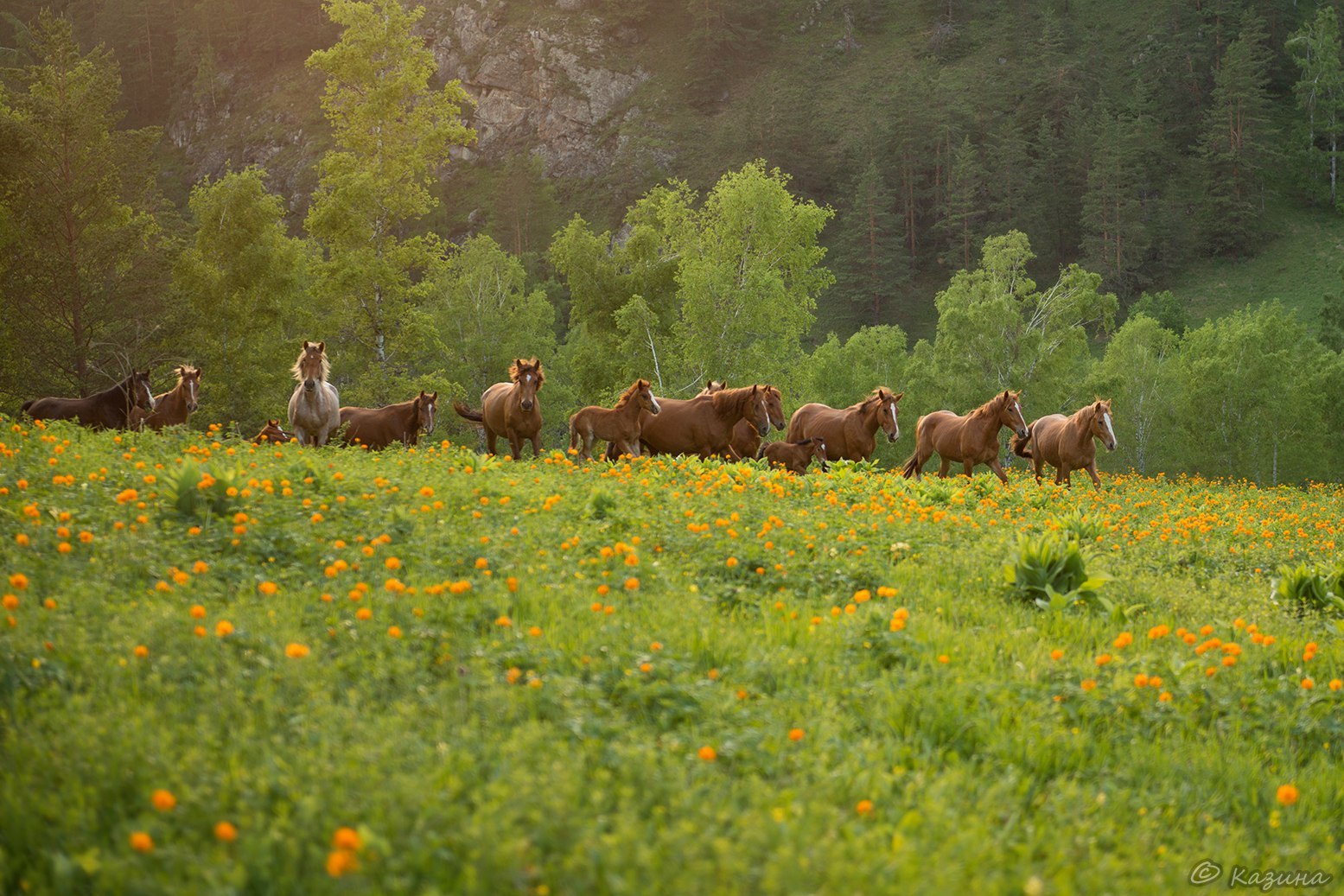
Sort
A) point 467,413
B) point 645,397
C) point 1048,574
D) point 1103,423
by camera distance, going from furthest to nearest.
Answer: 1. point 467,413
2. point 1103,423
3. point 645,397
4. point 1048,574

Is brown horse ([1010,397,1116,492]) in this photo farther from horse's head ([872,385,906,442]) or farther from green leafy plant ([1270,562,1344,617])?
green leafy plant ([1270,562,1344,617])

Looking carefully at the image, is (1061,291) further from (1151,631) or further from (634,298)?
(1151,631)

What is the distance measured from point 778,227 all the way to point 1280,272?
63.2 meters

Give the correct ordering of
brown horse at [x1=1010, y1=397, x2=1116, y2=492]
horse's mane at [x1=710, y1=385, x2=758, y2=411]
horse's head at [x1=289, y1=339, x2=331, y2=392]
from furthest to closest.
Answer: brown horse at [x1=1010, y1=397, x2=1116, y2=492], horse's mane at [x1=710, y1=385, x2=758, y2=411], horse's head at [x1=289, y1=339, x2=331, y2=392]

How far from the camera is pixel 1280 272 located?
81.1m

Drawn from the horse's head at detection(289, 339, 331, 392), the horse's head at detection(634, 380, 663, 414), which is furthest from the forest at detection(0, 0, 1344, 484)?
the horse's head at detection(634, 380, 663, 414)

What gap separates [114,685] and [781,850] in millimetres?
3799

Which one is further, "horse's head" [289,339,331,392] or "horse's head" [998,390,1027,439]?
"horse's head" [998,390,1027,439]

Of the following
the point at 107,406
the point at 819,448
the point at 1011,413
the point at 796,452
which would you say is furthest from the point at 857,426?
the point at 107,406

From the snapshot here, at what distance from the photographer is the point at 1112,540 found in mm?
12594

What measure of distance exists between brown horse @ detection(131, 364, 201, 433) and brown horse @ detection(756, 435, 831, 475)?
45.4 feet

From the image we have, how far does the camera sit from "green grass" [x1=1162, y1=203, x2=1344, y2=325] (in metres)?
77.2

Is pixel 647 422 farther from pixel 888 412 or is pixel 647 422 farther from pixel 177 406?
pixel 177 406

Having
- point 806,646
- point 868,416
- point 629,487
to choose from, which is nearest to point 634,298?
point 868,416
